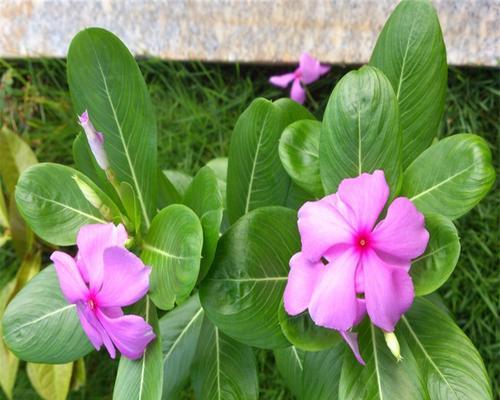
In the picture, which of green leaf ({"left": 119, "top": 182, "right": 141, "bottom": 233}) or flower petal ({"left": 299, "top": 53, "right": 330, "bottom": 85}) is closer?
green leaf ({"left": 119, "top": 182, "right": 141, "bottom": 233})

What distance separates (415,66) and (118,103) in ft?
1.36

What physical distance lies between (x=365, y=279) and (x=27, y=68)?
4.15 feet

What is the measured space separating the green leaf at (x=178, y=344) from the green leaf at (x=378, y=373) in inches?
12.1

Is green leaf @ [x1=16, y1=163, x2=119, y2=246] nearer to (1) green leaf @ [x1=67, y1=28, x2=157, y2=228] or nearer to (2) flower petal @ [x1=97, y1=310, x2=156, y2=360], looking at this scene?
(1) green leaf @ [x1=67, y1=28, x2=157, y2=228]

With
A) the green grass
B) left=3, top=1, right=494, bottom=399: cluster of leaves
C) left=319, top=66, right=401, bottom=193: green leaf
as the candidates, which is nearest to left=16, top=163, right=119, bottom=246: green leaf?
left=3, top=1, right=494, bottom=399: cluster of leaves

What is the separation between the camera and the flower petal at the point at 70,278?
2.38 feet

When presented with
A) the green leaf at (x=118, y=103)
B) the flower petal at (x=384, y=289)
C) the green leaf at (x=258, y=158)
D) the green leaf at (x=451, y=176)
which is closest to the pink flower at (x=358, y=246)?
the flower petal at (x=384, y=289)

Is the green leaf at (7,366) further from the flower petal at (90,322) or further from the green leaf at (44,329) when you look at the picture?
the flower petal at (90,322)

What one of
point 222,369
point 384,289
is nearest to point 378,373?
point 384,289

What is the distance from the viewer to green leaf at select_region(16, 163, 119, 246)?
0.86m

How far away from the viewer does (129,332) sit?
0.74 metres

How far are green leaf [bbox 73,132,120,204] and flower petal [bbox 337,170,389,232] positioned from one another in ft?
1.24

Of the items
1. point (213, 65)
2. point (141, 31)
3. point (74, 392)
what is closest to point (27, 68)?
point (141, 31)

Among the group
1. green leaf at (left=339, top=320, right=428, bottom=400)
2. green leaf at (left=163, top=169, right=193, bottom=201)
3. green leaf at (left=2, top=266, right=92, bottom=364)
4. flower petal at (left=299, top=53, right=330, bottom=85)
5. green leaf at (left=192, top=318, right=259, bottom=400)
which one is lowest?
green leaf at (left=192, top=318, right=259, bottom=400)
